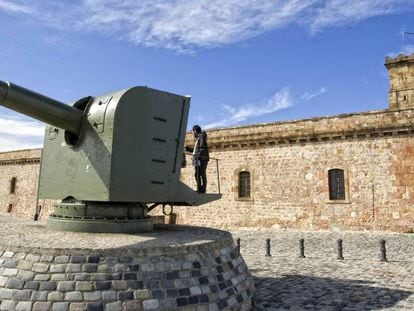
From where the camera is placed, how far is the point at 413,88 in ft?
78.6

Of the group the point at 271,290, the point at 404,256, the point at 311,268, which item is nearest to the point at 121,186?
the point at 271,290

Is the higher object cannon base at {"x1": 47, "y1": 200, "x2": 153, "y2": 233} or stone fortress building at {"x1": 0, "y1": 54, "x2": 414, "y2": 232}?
stone fortress building at {"x1": 0, "y1": 54, "x2": 414, "y2": 232}

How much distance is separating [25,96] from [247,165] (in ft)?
49.2

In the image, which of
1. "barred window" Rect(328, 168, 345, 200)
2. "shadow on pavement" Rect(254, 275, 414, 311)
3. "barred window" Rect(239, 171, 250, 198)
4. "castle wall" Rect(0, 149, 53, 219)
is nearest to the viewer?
"shadow on pavement" Rect(254, 275, 414, 311)

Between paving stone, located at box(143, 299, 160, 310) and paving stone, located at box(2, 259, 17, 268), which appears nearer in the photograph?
paving stone, located at box(143, 299, 160, 310)

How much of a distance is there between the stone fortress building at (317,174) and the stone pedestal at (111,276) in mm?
10644

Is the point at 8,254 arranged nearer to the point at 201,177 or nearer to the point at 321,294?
the point at 201,177

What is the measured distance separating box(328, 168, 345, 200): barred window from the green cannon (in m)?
12.4

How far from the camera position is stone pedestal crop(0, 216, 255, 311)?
409 centimetres

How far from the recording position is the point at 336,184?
17.2m

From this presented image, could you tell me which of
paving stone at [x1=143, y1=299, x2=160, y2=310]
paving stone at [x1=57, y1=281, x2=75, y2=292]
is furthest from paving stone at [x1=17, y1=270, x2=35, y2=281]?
paving stone at [x1=143, y1=299, x2=160, y2=310]

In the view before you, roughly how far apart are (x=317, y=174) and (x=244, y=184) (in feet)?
12.7

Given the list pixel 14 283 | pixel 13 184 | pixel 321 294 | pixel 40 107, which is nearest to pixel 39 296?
pixel 14 283

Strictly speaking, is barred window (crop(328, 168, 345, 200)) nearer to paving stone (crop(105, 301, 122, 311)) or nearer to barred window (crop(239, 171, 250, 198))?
barred window (crop(239, 171, 250, 198))
